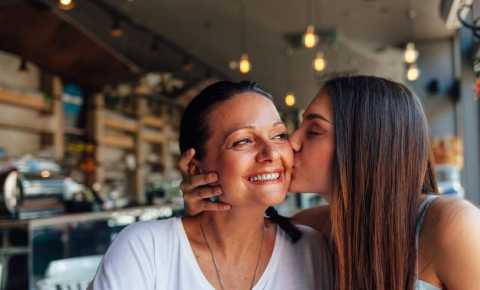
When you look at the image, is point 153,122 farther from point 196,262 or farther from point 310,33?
point 196,262

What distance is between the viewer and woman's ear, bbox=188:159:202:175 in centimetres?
152

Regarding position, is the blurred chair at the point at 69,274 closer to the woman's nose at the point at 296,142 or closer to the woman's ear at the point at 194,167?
the woman's ear at the point at 194,167

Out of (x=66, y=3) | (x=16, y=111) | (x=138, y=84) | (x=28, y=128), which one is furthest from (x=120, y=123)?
(x=66, y=3)

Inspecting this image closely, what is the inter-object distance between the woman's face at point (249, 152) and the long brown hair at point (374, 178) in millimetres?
163

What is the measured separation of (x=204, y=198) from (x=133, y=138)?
24.8 ft

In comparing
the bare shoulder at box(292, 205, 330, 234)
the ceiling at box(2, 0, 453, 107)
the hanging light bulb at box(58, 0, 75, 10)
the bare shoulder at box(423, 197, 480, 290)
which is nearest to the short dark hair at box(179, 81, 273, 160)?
the bare shoulder at box(292, 205, 330, 234)

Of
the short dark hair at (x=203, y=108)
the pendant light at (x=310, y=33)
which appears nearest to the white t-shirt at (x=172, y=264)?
the short dark hair at (x=203, y=108)

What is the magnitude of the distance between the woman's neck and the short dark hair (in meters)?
0.19

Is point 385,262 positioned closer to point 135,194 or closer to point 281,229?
point 281,229

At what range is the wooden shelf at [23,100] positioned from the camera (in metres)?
6.00

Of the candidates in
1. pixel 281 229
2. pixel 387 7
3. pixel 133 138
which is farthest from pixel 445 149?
pixel 281 229

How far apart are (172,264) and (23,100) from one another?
5498 millimetres

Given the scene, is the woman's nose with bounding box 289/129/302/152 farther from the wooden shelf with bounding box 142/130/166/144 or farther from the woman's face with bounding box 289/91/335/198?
the wooden shelf with bounding box 142/130/166/144

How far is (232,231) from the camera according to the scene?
1.52 meters
